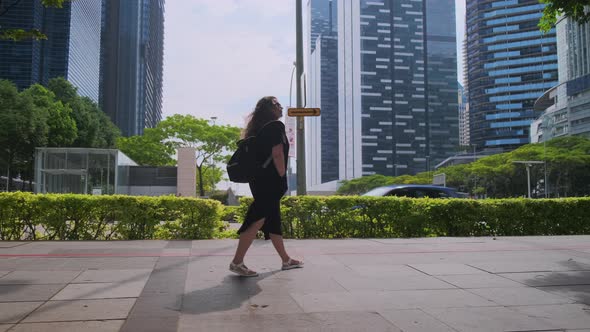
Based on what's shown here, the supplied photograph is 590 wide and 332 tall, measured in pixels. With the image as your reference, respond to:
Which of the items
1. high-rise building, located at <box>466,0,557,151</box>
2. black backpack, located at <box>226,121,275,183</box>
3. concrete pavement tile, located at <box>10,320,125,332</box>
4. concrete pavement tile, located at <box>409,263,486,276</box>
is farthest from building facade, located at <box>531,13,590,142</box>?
concrete pavement tile, located at <box>10,320,125,332</box>

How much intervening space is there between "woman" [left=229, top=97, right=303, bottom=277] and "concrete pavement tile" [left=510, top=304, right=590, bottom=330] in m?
2.51

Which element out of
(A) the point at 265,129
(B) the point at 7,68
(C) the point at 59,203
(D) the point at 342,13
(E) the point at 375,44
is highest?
(D) the point at 342,13

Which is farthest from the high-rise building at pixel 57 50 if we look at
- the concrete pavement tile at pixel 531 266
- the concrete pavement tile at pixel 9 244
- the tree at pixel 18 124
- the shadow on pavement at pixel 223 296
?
the concrete pavement tile at pixel 531 266

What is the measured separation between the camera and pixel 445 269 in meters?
5.65

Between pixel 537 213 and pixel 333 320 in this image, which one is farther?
pixel 537 213

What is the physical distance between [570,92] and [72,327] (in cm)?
10523

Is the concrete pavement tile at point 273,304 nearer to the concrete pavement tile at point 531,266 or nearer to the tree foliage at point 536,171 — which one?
the concrete pavement tile at point 531,266

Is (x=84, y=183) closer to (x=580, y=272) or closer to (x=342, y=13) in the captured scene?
(x=580, y=272)

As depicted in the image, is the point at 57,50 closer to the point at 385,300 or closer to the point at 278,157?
the point at 278,157

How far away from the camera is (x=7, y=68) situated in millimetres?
61000

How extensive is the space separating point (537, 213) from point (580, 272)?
588cm

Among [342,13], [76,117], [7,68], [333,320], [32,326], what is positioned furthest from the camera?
[342,13]

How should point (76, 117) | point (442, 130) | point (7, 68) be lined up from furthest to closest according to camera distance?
point (442, 130) → point (7, 68) → point (76, 117)

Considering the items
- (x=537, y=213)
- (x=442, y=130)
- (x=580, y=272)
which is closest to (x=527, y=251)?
(x=580, y=272)
